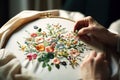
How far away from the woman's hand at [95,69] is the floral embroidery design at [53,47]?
5 centimetres

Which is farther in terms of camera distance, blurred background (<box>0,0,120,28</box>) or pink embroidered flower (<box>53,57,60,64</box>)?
blurred background (<box>0,0,120,28</box>)

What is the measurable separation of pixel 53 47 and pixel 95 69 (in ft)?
0.53

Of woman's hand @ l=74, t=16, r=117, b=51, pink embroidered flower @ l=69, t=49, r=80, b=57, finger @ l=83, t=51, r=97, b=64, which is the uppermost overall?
woman's hand @ l=74, t=16, r=117, b=51

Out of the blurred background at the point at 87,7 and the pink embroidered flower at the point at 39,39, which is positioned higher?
the pink embroidered flower at the point at 39,39

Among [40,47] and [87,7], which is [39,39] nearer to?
[40,47]

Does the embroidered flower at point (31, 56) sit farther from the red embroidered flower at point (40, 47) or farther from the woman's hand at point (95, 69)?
the woman's hand at point (95, 69)

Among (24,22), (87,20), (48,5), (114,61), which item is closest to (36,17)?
(24,22)

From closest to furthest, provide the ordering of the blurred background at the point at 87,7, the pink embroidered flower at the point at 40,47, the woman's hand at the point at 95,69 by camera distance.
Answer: the woman's hand at the point at 95,69 → the pink embroidered flower at the point at 40,47 → the blurred background at the point at 87,7

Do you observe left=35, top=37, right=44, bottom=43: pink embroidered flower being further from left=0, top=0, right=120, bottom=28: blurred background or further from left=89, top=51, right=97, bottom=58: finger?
left=0, top=0, right=120, bottom=28: blurred background

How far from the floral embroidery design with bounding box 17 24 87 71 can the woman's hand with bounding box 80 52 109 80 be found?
50mm

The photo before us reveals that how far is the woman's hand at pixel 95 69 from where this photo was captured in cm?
80

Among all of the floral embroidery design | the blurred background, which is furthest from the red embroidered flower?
the blurred background

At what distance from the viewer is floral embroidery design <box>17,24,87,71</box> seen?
867 mm

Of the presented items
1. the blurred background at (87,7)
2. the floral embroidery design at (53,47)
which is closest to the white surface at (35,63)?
the floral embroidery design at (53,47)
